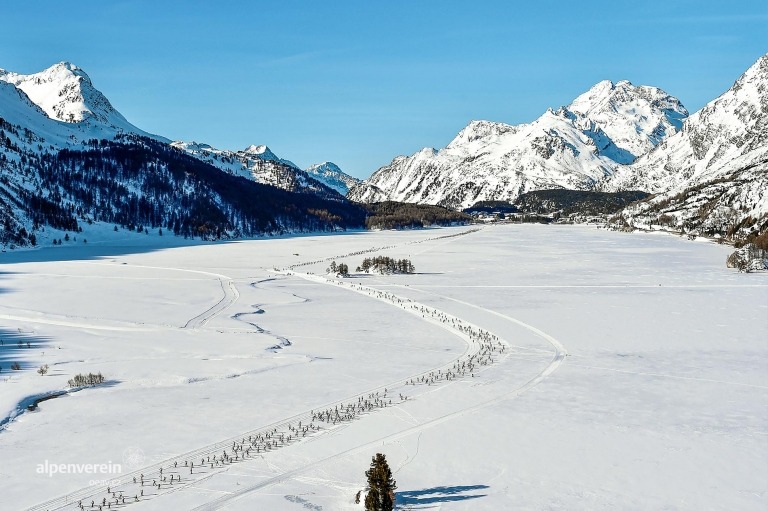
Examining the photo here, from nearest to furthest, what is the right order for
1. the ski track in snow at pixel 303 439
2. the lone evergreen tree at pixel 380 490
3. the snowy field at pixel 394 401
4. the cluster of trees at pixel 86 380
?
the lone evergreen tree at pixel 380 490 → the ski track in snow at pixel 303 439 → the snowy field at pixel 394 401 → the cluster of trees at pixel 86 380

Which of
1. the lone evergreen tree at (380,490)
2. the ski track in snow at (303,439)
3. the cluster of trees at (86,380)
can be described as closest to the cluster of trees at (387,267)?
the ski track in snow at (303,439)

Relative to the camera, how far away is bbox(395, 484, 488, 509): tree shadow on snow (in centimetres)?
1811

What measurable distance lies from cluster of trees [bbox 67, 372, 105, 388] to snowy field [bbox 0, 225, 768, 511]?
0.44 m

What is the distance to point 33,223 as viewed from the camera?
625 ft

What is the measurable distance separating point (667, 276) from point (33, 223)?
178 m

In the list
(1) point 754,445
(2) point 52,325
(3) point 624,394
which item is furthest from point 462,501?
(2) point 52,325

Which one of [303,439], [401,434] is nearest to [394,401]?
[401,434]

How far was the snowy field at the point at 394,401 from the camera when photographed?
62.5 feet

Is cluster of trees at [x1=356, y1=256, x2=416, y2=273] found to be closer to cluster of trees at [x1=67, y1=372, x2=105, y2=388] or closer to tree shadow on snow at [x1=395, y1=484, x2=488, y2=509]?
cluster of trees at [x1=67, y1=372, x2=105, y2=388]

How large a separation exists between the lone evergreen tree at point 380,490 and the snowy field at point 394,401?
1.35 metres

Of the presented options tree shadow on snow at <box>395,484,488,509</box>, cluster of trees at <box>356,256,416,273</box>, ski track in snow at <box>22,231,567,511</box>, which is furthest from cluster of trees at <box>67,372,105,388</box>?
cluster of trees at <box>356,256,416,273</box>

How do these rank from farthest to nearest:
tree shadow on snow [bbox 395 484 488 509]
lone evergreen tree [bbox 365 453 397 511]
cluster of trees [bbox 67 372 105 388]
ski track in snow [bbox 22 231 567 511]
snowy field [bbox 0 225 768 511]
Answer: cluster of trees [bbox 67 372 105 388], snowy field [bbox 0 225 768 511], tree shadow on snow [bbox 395 484 488 509], ski track in snow [bbox 22 231 567 511], lone evergreen tree [bbox 365 453 397 511]

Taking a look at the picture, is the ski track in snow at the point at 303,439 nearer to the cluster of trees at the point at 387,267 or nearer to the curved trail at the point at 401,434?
the curved trail at the point at 401,434

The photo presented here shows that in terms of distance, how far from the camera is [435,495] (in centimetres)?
1864
